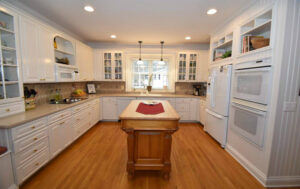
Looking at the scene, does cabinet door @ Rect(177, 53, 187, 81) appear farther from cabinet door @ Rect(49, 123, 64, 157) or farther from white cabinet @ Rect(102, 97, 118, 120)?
cabinet door @ Rect(49, 123, 64, 157)

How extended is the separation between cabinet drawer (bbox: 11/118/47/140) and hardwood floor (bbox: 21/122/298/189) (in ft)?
2.31

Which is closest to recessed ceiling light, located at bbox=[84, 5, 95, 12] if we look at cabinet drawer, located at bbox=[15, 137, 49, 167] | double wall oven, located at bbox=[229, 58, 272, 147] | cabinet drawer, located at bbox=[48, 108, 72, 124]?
cabinet drawer, located at bbox=[48, 108, 72, 124]

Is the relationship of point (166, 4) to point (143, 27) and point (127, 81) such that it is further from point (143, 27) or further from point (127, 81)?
point (127, 81)

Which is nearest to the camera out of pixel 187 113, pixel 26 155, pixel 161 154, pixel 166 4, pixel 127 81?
pixel 26 155

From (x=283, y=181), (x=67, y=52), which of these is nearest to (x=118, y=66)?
(x=67, y=52)

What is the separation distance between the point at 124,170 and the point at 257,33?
3261 mm

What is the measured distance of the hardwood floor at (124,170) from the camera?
165cm

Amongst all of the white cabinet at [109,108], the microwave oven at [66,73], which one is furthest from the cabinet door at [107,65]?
the microwave oven at [66,73]

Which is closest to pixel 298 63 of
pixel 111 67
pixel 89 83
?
pixel 111 67

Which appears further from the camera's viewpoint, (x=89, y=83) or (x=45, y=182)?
(x=89, y=83)

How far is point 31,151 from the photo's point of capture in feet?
5.49

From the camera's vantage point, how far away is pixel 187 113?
4.02 m

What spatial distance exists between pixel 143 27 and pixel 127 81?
2.01 m

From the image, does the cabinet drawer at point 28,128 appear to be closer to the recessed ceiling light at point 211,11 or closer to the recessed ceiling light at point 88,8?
the recessed ceiling light at point 88,8
